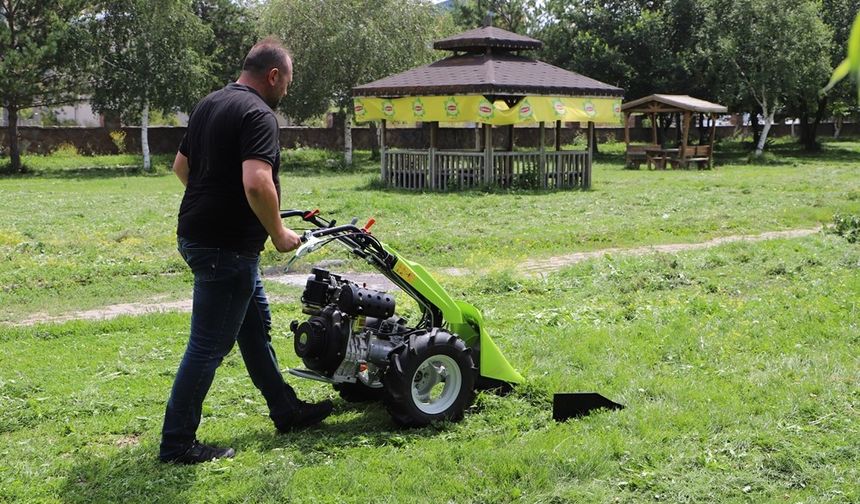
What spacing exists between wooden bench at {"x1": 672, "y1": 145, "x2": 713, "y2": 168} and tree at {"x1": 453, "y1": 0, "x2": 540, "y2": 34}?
16985 millimetres

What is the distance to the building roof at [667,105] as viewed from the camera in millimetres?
30719

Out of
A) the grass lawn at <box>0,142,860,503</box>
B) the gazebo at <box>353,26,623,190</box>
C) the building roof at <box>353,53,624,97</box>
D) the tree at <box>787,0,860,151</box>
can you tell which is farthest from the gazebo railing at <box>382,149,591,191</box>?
the tree at <box>787,0,860,151</box>

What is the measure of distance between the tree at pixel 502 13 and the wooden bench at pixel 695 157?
1698 centimetres

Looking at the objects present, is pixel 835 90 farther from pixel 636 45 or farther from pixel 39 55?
pixel 39 55

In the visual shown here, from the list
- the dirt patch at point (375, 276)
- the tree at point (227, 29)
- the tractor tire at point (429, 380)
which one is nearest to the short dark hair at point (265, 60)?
the tractor tire at point (429, 380)

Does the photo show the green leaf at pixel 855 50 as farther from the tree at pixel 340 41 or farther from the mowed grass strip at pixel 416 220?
the tree at pixel 340 41

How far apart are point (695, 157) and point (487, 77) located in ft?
41.9

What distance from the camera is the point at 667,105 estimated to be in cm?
3158

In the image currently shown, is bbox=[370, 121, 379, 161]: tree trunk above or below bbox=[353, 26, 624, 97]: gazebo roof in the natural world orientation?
below

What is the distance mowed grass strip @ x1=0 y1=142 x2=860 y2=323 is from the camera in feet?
33.6

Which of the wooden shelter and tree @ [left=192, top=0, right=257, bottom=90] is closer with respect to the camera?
the wooden shelter

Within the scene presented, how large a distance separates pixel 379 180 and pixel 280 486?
68.7 ft

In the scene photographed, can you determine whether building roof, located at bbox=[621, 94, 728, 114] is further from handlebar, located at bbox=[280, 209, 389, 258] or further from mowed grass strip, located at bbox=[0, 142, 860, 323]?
handlebar, located at bbox=[280, 209, 389, 258]

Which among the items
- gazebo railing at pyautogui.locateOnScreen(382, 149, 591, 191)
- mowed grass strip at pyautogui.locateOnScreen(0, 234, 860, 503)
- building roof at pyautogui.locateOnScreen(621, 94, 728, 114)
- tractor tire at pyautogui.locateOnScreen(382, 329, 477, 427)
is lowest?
mowed grass strip at pyautogui.locateOnScreen(0, 234, 860, 503)
